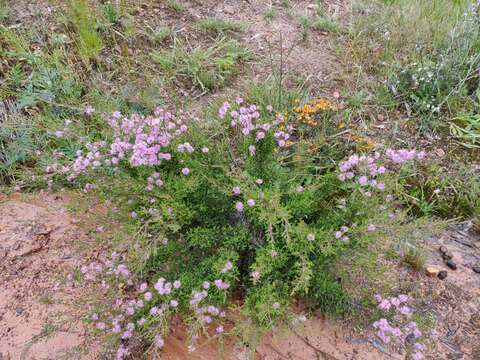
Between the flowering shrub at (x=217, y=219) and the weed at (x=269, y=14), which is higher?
the weed at (x=269, y=14)

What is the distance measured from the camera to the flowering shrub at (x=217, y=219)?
194 cm

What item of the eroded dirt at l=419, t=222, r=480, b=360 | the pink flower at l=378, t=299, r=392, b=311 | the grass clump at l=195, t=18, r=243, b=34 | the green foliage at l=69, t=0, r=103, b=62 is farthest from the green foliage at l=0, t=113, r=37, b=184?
the eroded dirt at l=419, t=222, r=480, b=360

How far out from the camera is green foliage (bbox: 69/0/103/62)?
339 cm

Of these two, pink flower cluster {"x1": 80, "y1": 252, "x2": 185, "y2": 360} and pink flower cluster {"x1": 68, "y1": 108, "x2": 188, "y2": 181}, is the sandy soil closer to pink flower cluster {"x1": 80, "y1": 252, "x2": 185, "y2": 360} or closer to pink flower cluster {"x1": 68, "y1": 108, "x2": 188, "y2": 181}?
pink flower cluster {"x1": 80, "y1": 252, "x2": 185, "y2": 360}

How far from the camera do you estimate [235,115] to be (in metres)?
2.16

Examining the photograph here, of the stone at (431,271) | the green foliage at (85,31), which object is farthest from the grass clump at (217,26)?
the stone at (431,271)

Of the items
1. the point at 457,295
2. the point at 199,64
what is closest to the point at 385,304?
the point at 457,295

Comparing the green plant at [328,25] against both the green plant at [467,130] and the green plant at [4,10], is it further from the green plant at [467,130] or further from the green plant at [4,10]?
the green plant at [4,10]

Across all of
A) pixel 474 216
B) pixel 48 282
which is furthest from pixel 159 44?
pixel 474 216

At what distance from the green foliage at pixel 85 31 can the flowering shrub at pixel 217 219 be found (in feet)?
5.41

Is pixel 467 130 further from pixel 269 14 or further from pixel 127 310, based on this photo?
pixel 127 310

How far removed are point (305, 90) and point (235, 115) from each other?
5.87 ft

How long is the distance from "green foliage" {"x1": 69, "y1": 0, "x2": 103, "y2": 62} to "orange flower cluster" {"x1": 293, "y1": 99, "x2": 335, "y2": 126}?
1909 mm

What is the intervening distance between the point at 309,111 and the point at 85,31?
2080mm
